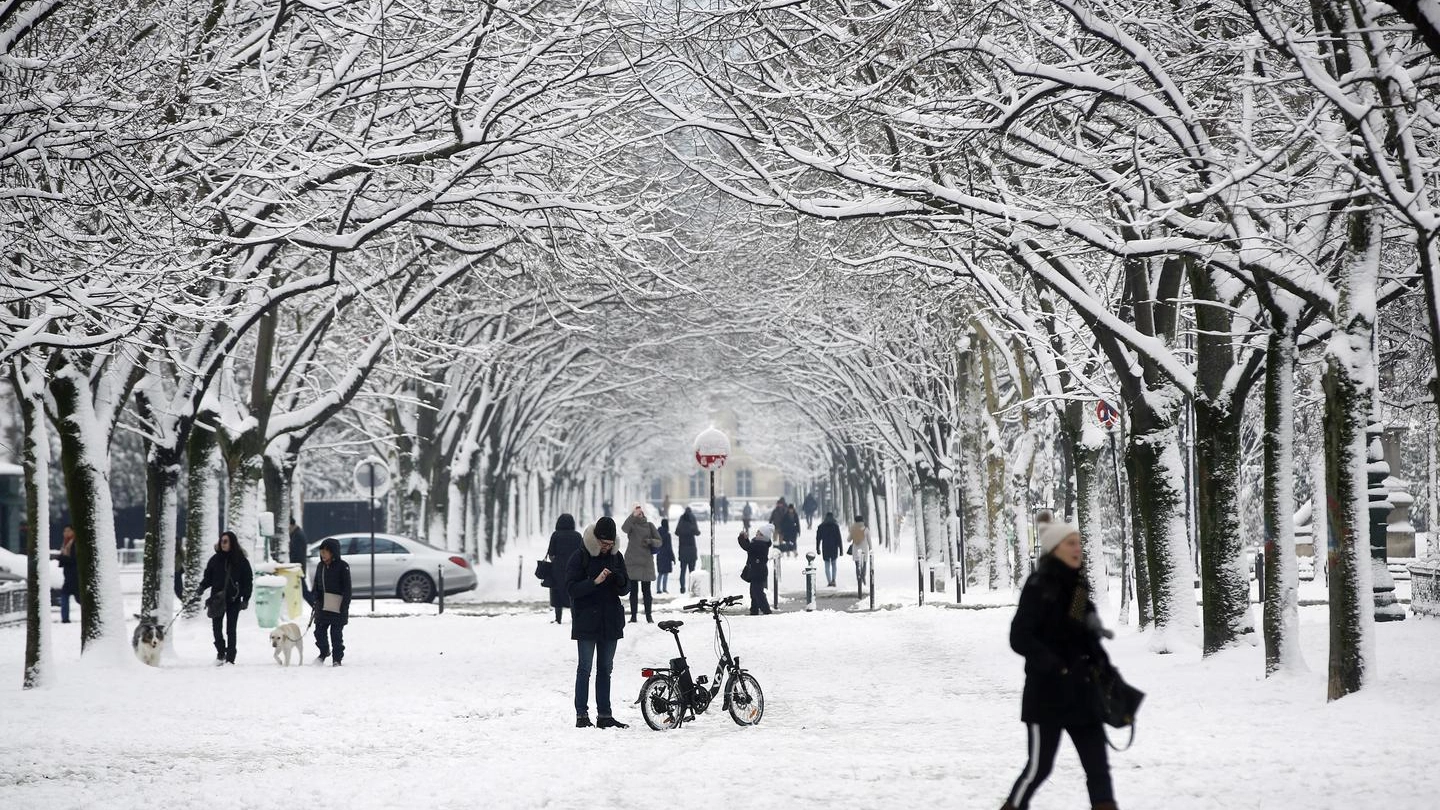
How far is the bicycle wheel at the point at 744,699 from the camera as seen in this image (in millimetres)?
11828

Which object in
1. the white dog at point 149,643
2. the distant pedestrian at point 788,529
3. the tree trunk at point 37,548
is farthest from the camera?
the distant pedestrian at point 788,529

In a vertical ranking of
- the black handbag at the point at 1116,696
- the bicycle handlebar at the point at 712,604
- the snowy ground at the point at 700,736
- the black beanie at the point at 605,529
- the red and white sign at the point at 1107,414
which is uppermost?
the red and white sign at the point at 1107,414

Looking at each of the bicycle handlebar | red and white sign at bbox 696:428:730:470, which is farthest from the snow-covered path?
red and white sign at bbox 696:428:730:470

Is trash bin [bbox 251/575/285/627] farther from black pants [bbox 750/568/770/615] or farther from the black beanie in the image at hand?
the black beanie

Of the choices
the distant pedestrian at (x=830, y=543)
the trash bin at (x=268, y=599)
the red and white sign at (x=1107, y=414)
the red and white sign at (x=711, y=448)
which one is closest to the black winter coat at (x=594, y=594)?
the red and white sign at (x=1107, y=414)

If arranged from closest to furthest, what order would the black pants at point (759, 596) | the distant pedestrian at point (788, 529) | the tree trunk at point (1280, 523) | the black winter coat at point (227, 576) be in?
the tree trunk at point (1280, 523) < the black winter coat at point (227, 576) < the black pants at point (759, 596) < the distant pedestrian at point (788, 529)

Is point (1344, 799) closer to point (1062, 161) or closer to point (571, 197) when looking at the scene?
point (1062, 161)

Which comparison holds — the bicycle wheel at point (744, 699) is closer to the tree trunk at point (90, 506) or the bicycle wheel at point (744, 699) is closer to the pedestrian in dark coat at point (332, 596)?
the pedestrian in dark coat at point (332, 596)

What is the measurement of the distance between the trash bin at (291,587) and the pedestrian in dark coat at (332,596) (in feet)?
23.5

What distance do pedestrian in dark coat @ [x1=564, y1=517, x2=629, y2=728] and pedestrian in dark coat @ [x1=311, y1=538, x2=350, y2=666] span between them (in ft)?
21.2

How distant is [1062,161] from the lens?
14055mm

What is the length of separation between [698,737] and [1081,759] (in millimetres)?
5007

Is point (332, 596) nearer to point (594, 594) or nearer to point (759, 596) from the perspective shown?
point (594, 594)

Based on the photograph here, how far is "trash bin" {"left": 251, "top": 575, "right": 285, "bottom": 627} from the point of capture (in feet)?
77.8
